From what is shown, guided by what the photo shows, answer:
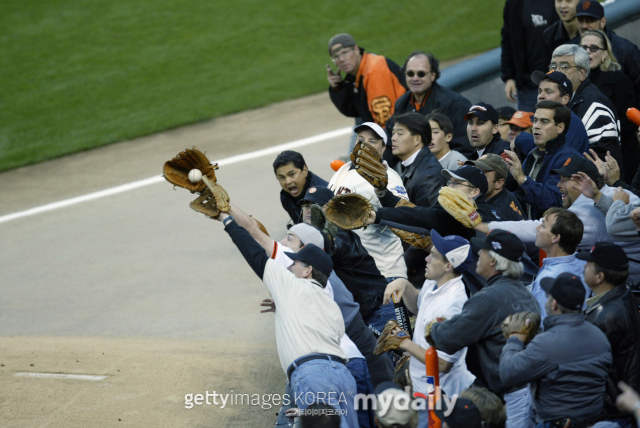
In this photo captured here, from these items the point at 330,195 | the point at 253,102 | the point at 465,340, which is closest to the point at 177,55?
the point at 253,102

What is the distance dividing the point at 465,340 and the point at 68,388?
3571mm

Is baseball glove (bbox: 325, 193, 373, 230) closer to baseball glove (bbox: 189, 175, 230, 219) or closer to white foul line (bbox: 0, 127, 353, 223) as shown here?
baseball glove (bbox: 189, 175, 230, 219)

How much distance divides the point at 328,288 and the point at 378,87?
373cm

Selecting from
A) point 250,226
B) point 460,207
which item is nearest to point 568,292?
point 460,207

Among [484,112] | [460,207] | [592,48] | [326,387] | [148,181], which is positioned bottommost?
[148,181]

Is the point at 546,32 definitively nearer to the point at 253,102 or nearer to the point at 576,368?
the point at 576,368

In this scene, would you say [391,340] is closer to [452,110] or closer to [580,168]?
[580,168]

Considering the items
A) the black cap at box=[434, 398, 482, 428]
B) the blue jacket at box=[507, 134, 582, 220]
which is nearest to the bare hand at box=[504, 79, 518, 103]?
the blue jacket at box=[507, 134, 582, 220]

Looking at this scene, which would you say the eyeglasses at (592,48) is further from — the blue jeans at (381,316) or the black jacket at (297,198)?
the blue jeans at (381,316)

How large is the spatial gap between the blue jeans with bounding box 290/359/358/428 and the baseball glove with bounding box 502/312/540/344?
1002 millimetres

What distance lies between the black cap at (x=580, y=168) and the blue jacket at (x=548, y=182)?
1.18ft

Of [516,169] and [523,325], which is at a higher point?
[516,169]

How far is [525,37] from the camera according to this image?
809cm

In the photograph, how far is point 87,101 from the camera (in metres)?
15.4
